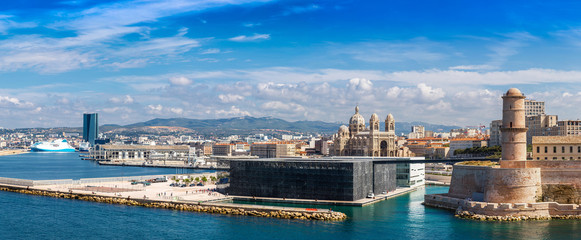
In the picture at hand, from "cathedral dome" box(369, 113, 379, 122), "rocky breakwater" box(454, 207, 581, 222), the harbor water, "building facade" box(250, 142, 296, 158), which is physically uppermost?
"cathedral dome" box(369, 113, 379, 122)

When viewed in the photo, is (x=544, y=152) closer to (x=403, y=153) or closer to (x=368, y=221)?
(x=368, y=221)

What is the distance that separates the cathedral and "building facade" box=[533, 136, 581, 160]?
75.6 metres

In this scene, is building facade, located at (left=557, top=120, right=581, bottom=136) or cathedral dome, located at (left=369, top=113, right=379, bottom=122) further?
cathedral dome, located at (left=369, top=113, right=379, bottom=122)

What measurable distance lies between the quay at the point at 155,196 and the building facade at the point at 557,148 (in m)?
22.9

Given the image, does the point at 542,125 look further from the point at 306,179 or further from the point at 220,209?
the point at 220,209

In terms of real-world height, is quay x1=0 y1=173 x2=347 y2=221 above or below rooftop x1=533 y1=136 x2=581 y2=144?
below

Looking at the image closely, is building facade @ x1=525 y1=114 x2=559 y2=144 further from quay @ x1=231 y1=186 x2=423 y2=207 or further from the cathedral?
quay @ x1=231 y1=186 x2=423 y2=207

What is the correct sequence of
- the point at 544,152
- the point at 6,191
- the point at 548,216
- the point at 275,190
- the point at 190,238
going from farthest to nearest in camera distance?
the point at 6,191 < the point at 275,190 < the point at 544,152 < the point at 548,216 < the point at 190,238

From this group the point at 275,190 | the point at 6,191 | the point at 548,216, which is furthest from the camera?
the point at 6,191

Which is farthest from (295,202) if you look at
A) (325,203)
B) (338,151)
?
(338,151)

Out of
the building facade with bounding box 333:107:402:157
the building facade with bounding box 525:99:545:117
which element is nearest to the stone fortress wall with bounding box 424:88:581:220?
the building facade with bounding box 333:107:402:157

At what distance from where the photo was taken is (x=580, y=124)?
14038 centimetres

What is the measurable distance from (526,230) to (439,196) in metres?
15.9

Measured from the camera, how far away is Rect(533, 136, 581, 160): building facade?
61.8 meters
